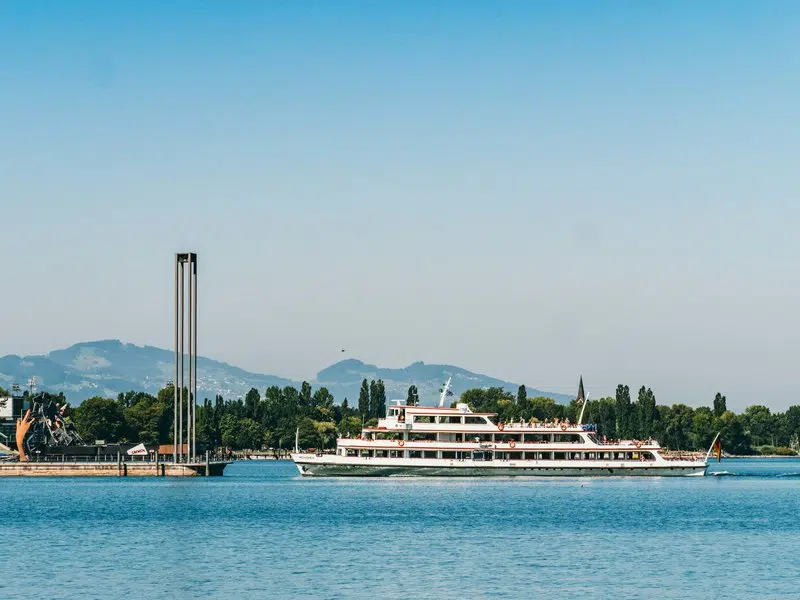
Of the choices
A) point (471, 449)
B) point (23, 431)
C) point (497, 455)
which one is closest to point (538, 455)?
point (497, 455)

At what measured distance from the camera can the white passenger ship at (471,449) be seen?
13850 cm

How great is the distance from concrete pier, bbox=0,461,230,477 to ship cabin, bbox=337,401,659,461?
19629 millimetres

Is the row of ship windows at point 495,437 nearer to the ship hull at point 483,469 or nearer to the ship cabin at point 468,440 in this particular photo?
the ship cabin at point 468,440

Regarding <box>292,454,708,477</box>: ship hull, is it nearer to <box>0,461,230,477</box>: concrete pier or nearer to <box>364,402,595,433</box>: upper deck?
<box>364,402,595,433</box>: upper deck

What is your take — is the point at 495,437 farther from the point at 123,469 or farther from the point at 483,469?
the point at 123,469

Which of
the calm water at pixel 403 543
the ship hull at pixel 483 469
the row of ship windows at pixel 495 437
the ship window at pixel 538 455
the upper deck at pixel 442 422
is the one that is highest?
the upper deck at pixel 442 422

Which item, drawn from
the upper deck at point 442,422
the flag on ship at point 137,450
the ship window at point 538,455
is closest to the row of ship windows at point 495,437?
the upper deck at point 442,422

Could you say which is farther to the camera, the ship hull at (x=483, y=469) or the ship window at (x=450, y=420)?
the ship window at (x=450, y=420)

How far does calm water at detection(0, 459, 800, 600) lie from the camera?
194 ft

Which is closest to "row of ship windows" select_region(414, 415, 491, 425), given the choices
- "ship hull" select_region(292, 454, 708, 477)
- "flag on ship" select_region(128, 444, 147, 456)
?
"ship hull" select_region(292, 454, 708, 477)

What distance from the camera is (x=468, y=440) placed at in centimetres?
14062

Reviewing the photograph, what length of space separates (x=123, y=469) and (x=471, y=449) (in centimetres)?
4095

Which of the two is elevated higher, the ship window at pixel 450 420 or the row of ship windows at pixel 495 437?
the ship window at pixel 450 420

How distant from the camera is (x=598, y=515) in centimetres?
9588
